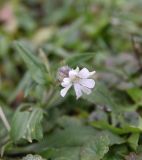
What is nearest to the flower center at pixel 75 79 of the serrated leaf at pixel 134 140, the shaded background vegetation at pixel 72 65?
the shaded background vegetation at pixel 72 65

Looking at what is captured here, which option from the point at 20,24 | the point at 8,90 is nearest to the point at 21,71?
the point at 8,90

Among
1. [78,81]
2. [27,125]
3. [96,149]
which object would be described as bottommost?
[96,149]

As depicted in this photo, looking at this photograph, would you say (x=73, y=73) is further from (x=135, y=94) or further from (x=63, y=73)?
(x=135, y=94)

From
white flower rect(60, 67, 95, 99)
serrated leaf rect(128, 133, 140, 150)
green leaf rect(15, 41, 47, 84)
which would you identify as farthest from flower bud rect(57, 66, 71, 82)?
serrated leaf rect(128, 133, 140, 150)

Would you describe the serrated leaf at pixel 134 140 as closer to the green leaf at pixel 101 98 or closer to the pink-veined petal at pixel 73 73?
the green leaf at pixel 101 98

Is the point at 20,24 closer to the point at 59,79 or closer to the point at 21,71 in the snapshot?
the point at 21,71

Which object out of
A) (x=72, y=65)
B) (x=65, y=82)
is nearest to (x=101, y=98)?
(x=72, y=65)
